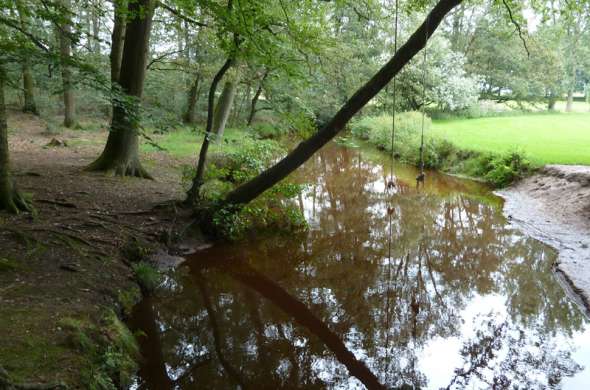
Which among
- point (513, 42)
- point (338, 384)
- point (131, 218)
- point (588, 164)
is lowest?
point (338, 384)

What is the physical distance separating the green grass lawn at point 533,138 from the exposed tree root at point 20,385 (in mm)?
15312

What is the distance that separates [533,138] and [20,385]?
67.6 feet

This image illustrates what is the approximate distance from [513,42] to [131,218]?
36189mm

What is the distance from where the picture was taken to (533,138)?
19.1 meters

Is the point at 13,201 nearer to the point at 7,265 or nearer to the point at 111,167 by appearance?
the point at 7,265

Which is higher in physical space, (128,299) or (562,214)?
(562,214)

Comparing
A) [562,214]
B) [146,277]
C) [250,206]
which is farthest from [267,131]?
[146,277]

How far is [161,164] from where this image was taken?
1366 cm

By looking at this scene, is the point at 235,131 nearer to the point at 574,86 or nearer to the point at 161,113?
the point at 161,113

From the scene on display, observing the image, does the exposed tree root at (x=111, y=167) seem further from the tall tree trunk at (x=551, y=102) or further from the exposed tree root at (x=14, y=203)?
the tall tree trunk at (x=551, y=102)

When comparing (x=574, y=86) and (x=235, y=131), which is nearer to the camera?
(x=235, y=131)

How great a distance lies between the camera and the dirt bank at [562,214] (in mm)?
8148

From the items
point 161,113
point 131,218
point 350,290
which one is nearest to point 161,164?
point 131,218

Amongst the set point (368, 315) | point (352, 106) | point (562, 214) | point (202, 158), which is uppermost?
point (352, 106)
